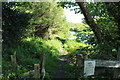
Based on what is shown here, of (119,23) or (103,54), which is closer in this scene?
(119,23)

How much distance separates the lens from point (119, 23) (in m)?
5.47

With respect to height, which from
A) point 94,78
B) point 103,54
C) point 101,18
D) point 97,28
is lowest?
point 94,78

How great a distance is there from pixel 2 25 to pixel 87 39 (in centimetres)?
332

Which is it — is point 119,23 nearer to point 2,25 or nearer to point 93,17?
point 93,17

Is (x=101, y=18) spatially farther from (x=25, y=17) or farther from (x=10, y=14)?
(x=10, y=14)

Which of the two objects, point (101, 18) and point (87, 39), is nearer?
point (101, 18)

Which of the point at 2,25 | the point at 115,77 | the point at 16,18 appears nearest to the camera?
the point at 115,77

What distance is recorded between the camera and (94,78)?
570cm

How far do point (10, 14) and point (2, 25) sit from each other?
1.92ft

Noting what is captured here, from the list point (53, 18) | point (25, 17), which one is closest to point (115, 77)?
point (25, 17)

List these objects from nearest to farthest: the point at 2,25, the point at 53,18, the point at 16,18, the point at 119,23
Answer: the point at 119,23
the point at 2,25
the point at 16,18
the point at 53,18

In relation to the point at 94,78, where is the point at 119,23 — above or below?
above

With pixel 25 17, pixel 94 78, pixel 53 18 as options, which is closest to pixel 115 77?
pixel 94 78

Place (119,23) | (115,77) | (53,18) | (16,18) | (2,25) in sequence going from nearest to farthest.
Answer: (115,77)
(119,23)
(2,25)
(16,18)
(53,18)
